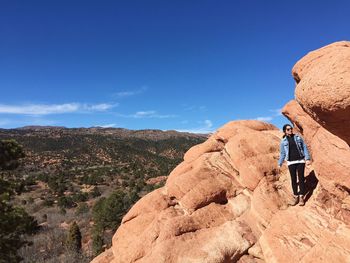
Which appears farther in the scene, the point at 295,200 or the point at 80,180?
the point at 80,180

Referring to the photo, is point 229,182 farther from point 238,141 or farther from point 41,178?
point 41,178

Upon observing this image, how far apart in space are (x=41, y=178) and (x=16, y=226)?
51.0 metres

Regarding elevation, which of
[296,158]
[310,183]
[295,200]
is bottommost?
[295,200]

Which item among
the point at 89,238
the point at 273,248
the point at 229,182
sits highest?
the point at 229,182

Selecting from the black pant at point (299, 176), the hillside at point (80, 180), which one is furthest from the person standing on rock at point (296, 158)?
the hillside at point (80, 180)

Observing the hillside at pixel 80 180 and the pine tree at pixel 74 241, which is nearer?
the pine tree at pixel 74 241

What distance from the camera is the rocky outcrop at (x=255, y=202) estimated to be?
Answer: 9070 mm

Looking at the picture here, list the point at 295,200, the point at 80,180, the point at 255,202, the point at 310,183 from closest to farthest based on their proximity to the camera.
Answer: the point at 295,200 < the point at 310,183 < the point at 255,202 < the point at 80,180

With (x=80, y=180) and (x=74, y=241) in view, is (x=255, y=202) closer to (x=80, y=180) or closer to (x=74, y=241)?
(x=74, y=241)

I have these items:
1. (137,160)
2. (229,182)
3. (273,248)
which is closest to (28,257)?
(229,182)

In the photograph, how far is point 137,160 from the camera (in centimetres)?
10406

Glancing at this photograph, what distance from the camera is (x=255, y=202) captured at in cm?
1163

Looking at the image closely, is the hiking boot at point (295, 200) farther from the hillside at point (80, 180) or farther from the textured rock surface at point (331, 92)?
the hillside at point (80, 180)

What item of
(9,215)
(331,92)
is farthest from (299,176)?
(9,215)
